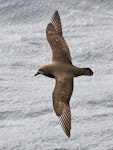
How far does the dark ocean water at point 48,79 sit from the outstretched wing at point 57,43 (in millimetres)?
3059

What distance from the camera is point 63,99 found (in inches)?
671

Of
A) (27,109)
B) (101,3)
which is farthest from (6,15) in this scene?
(27,109)

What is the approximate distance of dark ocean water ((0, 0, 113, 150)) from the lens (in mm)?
21109

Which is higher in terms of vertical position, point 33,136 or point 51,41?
point 51,41

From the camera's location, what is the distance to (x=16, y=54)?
83.1 feet

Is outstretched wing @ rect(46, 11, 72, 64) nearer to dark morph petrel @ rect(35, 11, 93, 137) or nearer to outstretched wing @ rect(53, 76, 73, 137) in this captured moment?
dark morph petrel @ rect(35, 11, 93, 137)

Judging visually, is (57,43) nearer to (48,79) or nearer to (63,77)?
(63,77)

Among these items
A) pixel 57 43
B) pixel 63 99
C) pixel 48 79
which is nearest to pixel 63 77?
pixel 63 99

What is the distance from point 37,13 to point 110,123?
6540 millimetres

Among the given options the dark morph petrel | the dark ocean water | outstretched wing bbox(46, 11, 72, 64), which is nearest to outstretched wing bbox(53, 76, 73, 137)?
the dark morph petrel

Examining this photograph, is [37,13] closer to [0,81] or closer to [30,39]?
[30,39]

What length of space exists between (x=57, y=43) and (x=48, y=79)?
559 cm

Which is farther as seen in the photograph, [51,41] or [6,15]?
[6,15]

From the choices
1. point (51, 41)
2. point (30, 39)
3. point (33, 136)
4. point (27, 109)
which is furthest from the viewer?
point (30, 39)
